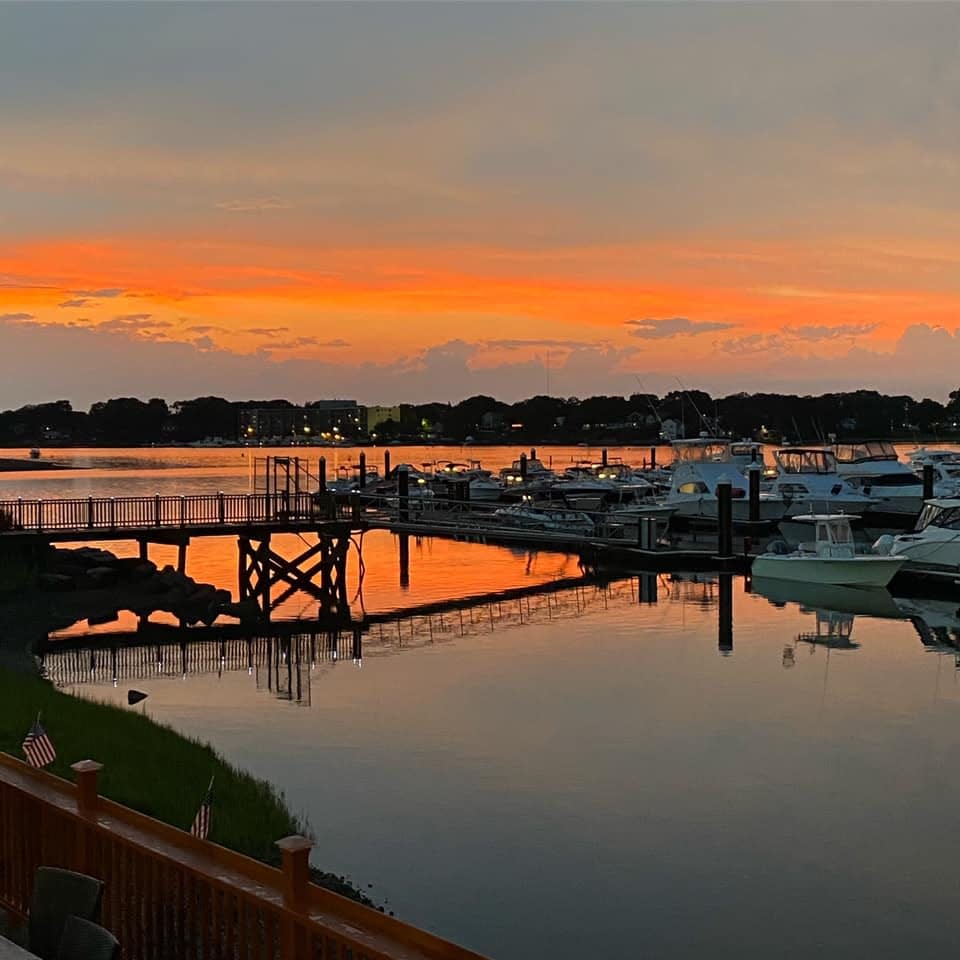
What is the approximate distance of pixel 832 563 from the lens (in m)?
39.1

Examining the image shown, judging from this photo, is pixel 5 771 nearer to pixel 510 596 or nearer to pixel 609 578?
pixel 510 596

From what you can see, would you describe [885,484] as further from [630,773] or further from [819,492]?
[630,773]

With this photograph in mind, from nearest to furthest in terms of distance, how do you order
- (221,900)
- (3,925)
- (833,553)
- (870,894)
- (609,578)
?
1. (221,900)
2. (3,925)
3. (870,894)
4. (833,553)
5. (609,578)

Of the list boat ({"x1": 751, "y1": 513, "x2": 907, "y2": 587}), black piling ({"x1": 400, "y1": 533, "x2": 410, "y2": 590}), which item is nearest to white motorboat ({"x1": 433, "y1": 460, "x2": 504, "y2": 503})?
black piling ({"x1": 400, "y1": 533, "x2": 410, "y2": 590})

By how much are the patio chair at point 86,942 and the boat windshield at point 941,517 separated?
40.2 m

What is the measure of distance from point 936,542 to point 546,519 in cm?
1856

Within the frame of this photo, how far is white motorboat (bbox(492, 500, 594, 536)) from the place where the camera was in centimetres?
5206

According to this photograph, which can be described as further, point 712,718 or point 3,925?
point 712,718

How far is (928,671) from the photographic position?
27.5 metres

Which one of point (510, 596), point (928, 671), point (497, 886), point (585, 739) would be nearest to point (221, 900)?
point (497, 886)

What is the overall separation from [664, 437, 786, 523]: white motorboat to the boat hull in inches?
693

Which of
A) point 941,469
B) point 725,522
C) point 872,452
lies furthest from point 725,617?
point 941,469

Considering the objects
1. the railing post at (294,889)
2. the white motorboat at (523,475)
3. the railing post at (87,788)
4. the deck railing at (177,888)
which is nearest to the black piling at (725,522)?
the white motorboat at (523,475)

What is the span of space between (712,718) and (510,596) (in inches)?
736
